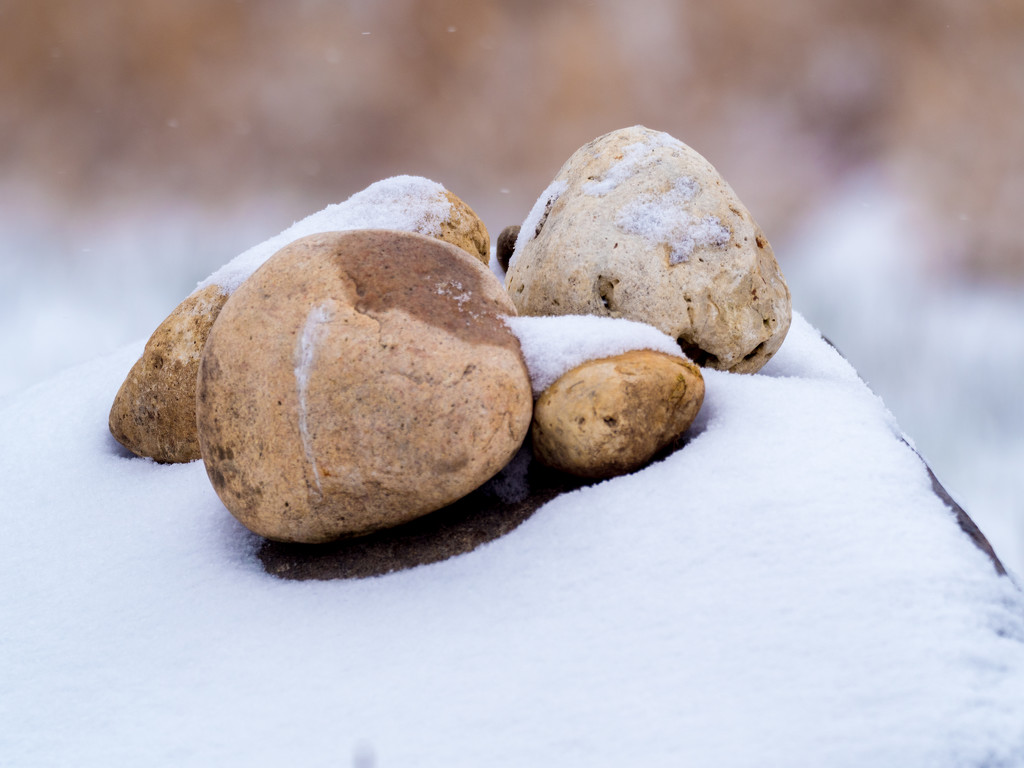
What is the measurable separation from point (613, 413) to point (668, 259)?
773mm

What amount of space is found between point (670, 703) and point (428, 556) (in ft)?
2.72

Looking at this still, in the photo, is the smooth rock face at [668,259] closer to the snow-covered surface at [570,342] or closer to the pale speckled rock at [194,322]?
the snow-covered surface at [570,342]

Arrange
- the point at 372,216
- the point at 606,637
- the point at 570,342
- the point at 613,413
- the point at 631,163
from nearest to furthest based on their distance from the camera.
A: the point at 606,637
the point at 613,413
the point at 570,342
the point at 631,163
the point at 372,216

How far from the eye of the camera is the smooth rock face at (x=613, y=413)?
212 cm

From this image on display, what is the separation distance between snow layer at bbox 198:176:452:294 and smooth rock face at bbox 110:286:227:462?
16 centimetres

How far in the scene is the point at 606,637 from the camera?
1636 mm

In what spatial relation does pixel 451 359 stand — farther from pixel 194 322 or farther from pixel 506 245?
pixel 506 245

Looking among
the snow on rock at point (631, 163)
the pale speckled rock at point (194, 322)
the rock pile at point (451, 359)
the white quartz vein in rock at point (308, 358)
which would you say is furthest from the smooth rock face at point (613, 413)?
the pale speckled rock at point (194, 322)

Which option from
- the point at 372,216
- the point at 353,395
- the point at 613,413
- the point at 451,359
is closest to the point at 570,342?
the point at 613,413

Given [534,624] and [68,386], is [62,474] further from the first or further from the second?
[534,624]

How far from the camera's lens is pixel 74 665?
189 cm

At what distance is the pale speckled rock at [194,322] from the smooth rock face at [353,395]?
92 cm

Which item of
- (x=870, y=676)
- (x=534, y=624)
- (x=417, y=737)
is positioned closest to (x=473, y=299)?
(x=534, y=624)

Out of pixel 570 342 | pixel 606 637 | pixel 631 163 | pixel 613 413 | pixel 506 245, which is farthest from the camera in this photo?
pixel 506 245
